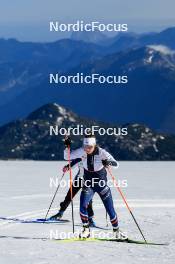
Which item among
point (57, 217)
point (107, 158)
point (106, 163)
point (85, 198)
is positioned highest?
point (107, 158)

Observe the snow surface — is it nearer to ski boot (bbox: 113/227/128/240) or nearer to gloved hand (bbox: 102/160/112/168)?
ski boot (bbox: 113/227/128/240)

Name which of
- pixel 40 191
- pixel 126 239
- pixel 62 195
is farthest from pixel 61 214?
pixel 40 191

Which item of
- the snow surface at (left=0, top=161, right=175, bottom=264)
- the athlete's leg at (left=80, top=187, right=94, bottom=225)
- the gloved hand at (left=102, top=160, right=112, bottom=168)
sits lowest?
the snow surface at (left=0, top=161, right=175, bottom=264)

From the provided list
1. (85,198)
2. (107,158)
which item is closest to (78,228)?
(85,198)

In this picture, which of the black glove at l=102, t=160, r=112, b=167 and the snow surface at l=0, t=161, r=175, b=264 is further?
the black glove at l=102, t=160, r=112, b=167

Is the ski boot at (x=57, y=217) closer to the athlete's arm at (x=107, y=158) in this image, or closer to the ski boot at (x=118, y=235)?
the ski boot at (x=118, y=235)

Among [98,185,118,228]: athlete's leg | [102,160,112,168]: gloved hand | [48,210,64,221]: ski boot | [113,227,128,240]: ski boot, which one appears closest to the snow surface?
[48,210,64,221]: ski boot

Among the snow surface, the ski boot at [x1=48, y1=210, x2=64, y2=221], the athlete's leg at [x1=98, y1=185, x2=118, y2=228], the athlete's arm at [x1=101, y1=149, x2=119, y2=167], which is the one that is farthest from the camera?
the ski boot at [x1=48, y1=210, x2=64, y2=221]

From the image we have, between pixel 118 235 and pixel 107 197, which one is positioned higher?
pixel 107 197

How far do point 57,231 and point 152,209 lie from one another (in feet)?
21.1

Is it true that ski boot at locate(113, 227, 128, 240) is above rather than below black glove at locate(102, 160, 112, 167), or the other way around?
below

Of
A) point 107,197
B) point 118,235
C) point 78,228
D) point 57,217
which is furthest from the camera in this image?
point 57,217

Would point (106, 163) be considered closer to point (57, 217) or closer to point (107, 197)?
point (107, 197)

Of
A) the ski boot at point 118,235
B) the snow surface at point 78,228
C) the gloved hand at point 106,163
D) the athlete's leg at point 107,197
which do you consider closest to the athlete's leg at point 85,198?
the athlete's leg at point 107,197
